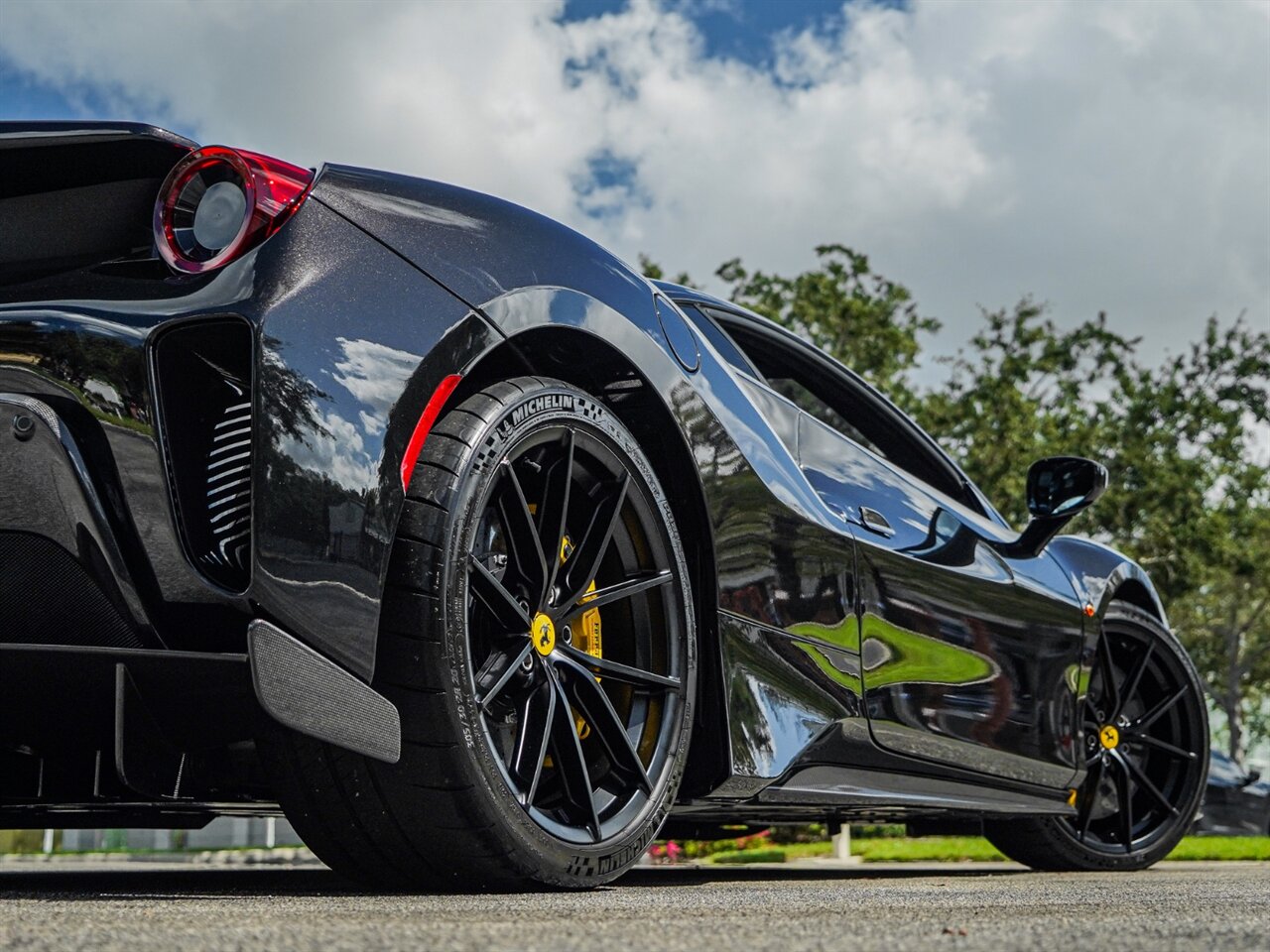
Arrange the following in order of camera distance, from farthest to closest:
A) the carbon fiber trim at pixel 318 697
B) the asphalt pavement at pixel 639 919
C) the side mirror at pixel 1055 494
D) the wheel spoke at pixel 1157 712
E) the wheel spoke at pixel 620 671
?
the wheel spoke at pixel 1157 712 → the side mirror at pixel 1055 494 → the wheel spoke at pixel 620 671 → the carbon fiber trim at pixel 318 697 → the asphalt pavement at pixel 639 919

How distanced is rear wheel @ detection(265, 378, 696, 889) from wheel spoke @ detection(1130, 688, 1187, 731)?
2809 millimetres

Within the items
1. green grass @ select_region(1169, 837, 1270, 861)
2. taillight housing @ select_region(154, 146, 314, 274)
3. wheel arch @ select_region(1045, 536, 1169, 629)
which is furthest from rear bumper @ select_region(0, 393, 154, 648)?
green grass @ select_region(1169, 837, 1270, 861)

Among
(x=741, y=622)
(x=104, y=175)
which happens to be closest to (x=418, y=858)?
(x=741, y=622)

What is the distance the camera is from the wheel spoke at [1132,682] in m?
5.11

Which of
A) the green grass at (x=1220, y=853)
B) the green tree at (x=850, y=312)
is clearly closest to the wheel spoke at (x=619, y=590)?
the green grass at (x=1220, y=853)

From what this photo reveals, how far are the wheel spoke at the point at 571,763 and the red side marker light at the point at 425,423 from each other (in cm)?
51

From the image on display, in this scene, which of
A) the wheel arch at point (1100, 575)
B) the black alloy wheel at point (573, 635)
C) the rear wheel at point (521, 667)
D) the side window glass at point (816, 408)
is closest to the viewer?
the rear wheel at point (521, 667)

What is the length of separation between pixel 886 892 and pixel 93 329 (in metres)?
1.82

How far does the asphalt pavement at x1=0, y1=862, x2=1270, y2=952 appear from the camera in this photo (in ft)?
5.29

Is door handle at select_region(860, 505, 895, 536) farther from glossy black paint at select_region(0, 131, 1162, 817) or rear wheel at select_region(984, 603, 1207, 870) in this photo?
rear wheel at select_region(984, 603, 1207, 870)

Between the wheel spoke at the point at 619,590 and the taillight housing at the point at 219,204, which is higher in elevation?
the taillight housing at the point at 219,204

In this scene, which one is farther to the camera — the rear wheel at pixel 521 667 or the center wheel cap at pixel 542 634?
the center wheel cap at pixel 542 634

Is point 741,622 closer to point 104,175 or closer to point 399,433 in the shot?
point 399,433

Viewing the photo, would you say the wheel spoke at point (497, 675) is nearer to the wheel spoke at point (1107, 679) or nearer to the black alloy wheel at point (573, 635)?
the black alloy wheel at point (573, 635)
